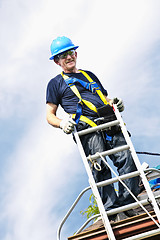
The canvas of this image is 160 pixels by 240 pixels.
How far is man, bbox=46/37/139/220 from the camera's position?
Answer: 4.78m

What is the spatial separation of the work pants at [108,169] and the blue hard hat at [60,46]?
1157 millimetres

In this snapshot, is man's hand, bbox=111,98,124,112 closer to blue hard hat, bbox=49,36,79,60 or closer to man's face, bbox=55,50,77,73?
man's face, bbox=55,50,77,73

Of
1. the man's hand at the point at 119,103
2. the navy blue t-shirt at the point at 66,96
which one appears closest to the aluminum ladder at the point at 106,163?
the man's hand at the point at 119,103

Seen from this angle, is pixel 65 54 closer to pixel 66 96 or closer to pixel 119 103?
pixel 66 96

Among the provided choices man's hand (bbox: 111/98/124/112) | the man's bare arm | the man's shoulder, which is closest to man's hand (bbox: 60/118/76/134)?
the man's bare arm

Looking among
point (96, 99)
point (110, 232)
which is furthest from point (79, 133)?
point (110, 232)

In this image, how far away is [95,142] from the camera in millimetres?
4930

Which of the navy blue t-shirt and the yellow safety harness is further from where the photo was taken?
the navy blue t-shirt

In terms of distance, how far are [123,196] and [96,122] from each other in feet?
3.26

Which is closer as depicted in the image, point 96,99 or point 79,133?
point 79,133

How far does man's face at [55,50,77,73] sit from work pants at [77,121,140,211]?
0.90 metres

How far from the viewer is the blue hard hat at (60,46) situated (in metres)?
5.53

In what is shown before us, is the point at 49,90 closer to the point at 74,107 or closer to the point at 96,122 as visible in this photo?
the point at 74,107

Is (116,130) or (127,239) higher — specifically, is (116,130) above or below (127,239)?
above
